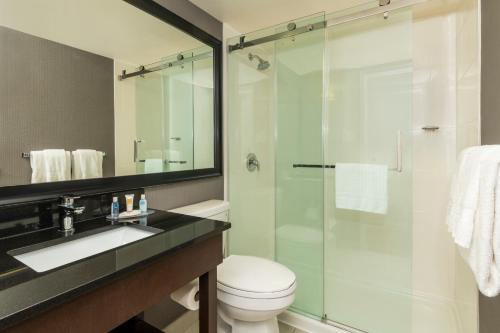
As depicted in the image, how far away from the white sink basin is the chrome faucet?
0.26 feet

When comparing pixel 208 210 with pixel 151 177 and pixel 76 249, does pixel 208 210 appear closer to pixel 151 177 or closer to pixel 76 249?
pixel 151 177

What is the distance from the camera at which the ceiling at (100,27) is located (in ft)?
3.56

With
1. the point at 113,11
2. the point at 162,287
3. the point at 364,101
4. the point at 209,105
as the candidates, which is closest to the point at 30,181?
the point at 162,287

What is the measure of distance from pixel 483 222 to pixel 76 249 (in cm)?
142

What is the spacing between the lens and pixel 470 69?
5.04 ft

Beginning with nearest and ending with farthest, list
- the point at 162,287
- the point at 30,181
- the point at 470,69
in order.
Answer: the point at 162,287, the point at 30,181, the point at 470,69

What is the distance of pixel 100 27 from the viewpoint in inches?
52.6

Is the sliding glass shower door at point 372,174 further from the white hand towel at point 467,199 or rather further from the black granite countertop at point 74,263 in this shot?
the black granite countertop at point 74,263

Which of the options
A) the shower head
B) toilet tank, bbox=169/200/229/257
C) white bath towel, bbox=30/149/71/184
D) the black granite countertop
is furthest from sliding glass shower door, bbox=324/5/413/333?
white bath towel, bbox=30/149/71/184

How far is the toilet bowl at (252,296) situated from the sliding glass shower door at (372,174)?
742 millimetres

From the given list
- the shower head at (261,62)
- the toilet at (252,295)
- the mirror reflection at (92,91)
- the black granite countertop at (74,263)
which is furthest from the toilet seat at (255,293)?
the shower head at (261,62)

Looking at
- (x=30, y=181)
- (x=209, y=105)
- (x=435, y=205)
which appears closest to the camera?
(x=30, y=181)

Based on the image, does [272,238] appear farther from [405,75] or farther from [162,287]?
[405,75]

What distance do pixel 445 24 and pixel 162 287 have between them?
2439 millimetres
